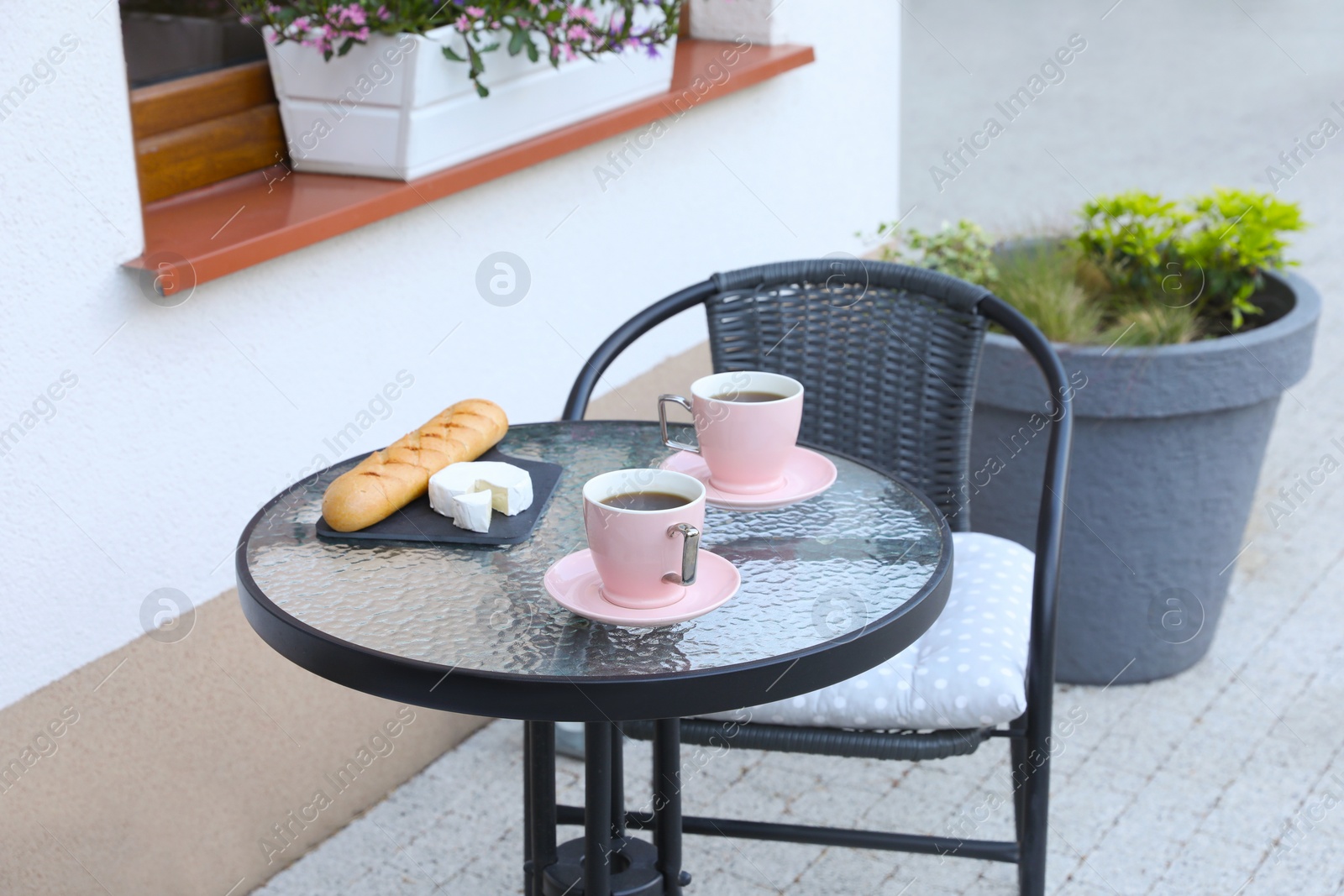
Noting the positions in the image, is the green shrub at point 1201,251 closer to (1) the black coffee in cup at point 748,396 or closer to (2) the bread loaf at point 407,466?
(1) the black coffee in cup at point 748,396

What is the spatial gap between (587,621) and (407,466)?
36 cm

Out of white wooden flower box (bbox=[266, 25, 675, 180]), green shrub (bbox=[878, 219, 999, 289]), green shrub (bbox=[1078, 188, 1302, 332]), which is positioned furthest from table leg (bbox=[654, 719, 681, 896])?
green shrub (bbox=[1078, 188, 1302, 332])

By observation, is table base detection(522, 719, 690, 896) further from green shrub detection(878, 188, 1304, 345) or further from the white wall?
green shrub detection(878, 188, 1304, 345)

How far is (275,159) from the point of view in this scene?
2.35 metres

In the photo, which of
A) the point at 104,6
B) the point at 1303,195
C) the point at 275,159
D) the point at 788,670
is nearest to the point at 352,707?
the point at 275,159

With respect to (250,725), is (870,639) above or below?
above

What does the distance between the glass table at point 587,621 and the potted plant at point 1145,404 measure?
1.05 metres

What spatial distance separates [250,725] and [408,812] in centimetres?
39

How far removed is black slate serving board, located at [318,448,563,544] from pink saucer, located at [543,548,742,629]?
95 millimetres

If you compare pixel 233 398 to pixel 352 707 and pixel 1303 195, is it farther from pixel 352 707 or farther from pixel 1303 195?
pixel 1303 195

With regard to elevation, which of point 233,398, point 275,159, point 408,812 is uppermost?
point 275,159

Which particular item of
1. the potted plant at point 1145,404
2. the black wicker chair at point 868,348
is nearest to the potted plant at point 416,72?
the black wicker chair at point 868,348

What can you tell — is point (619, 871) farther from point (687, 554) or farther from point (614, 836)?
point (687, 554)

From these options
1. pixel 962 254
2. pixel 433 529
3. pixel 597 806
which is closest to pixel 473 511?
pixel 433 529
